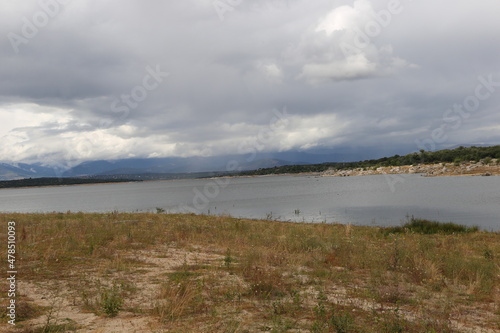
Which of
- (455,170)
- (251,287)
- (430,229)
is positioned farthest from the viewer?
(455,170)

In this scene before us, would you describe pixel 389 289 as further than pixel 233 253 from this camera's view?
No

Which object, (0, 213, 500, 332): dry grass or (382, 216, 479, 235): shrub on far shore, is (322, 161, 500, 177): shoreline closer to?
(382, 216, 479, 235): shrub on far shore

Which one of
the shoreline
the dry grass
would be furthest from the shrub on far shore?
the shoreline

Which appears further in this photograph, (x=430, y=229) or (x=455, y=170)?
(x=455, y=170)

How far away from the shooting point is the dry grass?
761 centimetres

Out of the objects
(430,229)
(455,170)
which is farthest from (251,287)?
(455,170)

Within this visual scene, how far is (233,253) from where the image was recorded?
50.8 ft

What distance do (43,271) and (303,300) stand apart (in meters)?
9.11

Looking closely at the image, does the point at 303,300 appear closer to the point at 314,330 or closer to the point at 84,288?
the point at 314,330

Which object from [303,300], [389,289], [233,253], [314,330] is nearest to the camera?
[314,330]

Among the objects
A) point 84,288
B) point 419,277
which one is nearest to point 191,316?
point 84,288

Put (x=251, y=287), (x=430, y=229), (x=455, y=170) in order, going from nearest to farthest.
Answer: (x=251, y=287) → (x=430, y=229) → (x=455, y=170)

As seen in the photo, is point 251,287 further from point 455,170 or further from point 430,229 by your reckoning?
point 455,170

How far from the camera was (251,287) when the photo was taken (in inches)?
396
